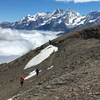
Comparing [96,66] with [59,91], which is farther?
[96,66]

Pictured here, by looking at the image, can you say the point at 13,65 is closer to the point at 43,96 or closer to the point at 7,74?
the point at 7,74

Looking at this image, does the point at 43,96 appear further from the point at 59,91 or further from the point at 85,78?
the point at 85,78

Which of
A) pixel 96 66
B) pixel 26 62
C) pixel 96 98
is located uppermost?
pixel 26 62

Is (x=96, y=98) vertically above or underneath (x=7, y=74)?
underneath

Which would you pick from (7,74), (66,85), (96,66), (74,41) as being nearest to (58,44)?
(74,41)

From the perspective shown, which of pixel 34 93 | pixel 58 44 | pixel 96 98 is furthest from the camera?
pixel 58 44

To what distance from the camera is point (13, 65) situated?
9969cm

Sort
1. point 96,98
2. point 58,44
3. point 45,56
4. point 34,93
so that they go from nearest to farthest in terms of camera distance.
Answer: point 96,98
point 34,93
point 45,56
point 58,44

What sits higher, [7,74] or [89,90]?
[7,74]

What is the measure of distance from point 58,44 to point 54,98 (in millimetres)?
66976

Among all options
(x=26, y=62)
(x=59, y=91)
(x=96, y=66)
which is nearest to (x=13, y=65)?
(x=26, y=62)

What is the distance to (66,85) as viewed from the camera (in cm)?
3612

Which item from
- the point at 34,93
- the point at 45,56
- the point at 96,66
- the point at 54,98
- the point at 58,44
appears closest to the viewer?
the point at 54,98

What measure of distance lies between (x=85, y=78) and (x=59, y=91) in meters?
4.41
